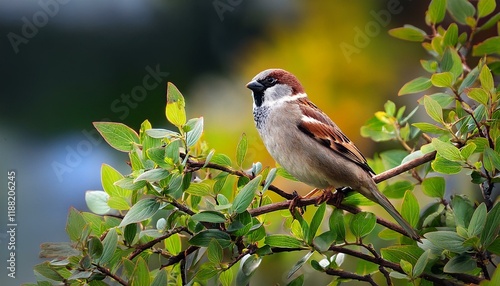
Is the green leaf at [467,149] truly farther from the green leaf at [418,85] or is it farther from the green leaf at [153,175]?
the green leaf at [153,175]

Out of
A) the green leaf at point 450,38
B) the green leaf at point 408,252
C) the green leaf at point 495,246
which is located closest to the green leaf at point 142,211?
the green leaf at point 408,252

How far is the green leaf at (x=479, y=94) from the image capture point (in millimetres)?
938

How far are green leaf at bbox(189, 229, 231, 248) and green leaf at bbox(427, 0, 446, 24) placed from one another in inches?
26.3

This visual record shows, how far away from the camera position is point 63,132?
7.50 feet

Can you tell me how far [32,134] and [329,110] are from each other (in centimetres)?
102

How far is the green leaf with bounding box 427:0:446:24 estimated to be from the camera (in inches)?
50.5

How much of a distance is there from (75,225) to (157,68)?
1.59 meters

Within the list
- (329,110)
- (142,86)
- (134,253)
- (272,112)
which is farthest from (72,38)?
(134,253)

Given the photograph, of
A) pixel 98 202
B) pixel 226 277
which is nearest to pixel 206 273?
pixel 226 277

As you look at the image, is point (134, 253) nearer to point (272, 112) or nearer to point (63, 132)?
point (272, 112)

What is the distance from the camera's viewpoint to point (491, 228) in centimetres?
85

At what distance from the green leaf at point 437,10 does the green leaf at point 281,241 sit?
61cm

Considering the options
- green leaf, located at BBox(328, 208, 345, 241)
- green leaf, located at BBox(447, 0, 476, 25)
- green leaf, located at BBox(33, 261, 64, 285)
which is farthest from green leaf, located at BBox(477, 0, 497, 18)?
green leaf, located at BBox(33, 261, 64, 285)

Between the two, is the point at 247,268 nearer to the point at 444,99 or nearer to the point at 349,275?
the point at 349,275
